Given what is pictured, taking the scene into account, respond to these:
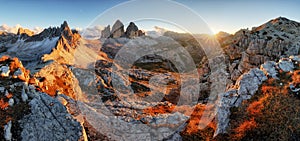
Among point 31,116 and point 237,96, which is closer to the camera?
point 31,116

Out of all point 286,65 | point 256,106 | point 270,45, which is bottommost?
point 256,106

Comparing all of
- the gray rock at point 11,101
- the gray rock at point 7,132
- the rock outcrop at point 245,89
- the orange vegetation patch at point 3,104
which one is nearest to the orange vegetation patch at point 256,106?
the rock outcrop at point 245,89

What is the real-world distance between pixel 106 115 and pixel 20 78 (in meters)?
11.5

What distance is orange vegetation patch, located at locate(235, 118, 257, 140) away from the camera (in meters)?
18.5

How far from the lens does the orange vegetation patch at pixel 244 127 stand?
18.5m

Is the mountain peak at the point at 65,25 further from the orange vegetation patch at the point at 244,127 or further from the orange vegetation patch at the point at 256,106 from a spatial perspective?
the orange vegetation patch at the point at 244,127

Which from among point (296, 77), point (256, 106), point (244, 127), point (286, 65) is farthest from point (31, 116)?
point (286, 65)

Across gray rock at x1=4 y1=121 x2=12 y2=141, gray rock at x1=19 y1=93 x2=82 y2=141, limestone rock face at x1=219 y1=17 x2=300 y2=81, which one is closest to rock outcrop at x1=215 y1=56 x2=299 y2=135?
gray rock at x1=19 y1=93 x2=82 y2=141

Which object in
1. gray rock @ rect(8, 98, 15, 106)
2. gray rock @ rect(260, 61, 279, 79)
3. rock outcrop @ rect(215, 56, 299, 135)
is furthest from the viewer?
gray rock @ rect(260, 61, 279, 79)

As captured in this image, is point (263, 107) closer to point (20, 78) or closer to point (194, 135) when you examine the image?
point (194, 135)

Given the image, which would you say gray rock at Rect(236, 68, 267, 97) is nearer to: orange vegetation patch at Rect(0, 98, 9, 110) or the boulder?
the boulder

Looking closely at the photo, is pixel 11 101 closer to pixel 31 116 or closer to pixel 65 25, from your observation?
pixel 31 116

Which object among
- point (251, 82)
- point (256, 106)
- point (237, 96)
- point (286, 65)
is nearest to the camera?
point (256, 106)

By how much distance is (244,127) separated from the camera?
19.0m
